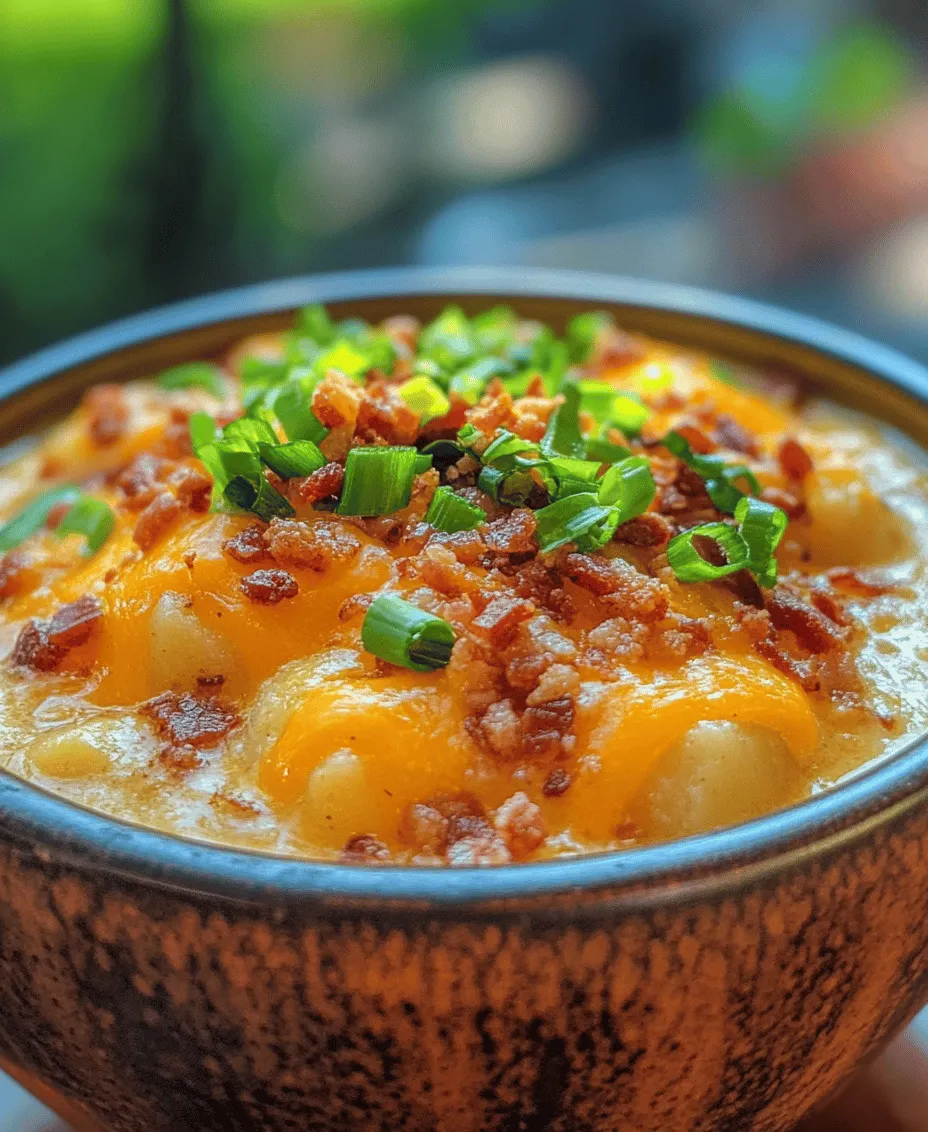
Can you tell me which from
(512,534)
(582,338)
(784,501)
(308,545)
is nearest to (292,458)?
(308,545)

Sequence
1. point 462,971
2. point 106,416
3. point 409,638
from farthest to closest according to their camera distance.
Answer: point 106,416 → point 409,638 → point 462,971

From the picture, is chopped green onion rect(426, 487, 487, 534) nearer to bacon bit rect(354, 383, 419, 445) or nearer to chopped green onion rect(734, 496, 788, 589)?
bacon bit rect(354, 383, 419, 445)

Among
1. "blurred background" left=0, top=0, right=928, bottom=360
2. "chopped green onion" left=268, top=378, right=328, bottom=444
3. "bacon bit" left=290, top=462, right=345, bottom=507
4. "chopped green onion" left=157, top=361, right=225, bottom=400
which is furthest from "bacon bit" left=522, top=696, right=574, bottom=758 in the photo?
"blurred background" left=0, top=0, right=928, bottom=360

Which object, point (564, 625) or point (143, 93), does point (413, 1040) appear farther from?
point (143, 93)

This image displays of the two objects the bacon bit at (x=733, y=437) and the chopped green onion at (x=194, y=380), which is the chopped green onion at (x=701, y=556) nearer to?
the bacon bit at (x=733, y=437)

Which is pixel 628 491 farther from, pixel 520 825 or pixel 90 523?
pixel 90 523

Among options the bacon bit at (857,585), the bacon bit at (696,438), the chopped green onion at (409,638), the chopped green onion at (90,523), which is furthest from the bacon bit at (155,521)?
the bacon bit at (857,585)

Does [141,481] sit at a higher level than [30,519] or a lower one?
higher
